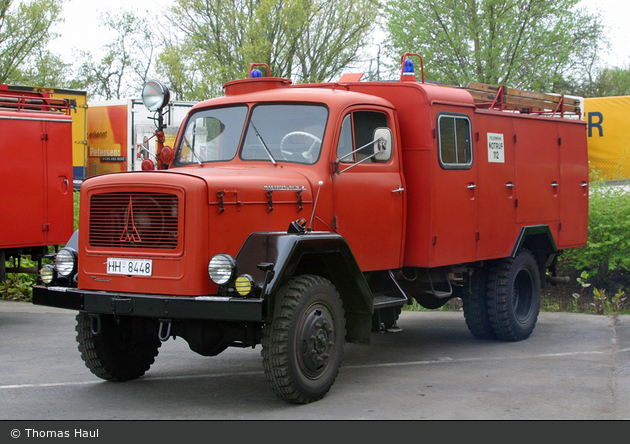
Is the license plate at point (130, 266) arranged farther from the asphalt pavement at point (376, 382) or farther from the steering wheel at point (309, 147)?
the steering wheel at point (309, 147)

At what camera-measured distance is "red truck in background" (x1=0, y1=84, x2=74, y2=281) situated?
9.90 m

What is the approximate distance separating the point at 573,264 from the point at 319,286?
8.46 m

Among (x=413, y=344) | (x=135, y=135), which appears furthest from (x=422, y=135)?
(x=135, y=135)

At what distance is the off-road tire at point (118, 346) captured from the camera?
253 inches

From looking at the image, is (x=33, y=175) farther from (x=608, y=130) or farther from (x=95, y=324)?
(x=608, y=130)

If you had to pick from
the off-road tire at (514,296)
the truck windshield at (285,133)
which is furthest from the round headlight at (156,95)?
the off-road tire at (514,296)

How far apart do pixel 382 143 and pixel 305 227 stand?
4.03ft

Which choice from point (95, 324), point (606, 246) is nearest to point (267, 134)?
point (95, 324)

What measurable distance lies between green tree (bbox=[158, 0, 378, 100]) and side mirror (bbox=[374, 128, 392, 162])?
73.2 feet

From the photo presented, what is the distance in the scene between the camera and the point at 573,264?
43.2ft

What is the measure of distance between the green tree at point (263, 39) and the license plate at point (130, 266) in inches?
926

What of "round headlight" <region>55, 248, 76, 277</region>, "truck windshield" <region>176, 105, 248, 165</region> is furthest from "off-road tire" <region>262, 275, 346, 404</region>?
"round headlight" <region>55, 248, 76, 277</region>
